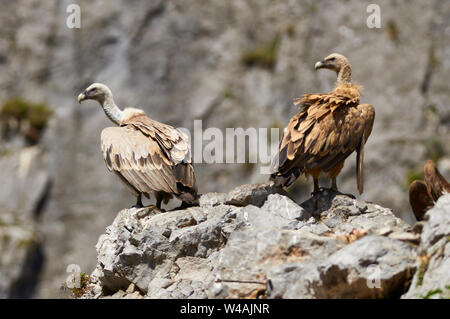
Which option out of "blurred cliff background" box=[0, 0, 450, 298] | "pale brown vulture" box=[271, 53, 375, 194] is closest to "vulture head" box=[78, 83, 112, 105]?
"pale brown vulture" box=[271, 53, 375, 194]

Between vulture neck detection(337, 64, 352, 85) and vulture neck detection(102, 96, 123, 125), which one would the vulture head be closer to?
vulture neck detection(102, 96, 123, 125)

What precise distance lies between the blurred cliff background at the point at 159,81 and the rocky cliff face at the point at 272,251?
13.4 metres

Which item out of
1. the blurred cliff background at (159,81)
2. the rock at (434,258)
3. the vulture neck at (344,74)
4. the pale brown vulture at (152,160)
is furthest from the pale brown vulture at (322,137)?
the blurred cliff background at (159,81)

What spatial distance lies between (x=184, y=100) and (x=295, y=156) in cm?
1613

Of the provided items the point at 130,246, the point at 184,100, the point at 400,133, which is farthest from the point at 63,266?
the point at 130,246

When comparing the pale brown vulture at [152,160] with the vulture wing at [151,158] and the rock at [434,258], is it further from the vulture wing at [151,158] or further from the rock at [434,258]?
the rock at [434,258]

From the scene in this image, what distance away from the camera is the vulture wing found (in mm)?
9320

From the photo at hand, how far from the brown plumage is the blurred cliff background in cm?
1349

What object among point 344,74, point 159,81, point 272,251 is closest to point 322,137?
point 344,74

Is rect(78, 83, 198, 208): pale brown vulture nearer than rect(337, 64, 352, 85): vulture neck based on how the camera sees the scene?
Yes

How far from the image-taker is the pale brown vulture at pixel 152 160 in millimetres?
9305

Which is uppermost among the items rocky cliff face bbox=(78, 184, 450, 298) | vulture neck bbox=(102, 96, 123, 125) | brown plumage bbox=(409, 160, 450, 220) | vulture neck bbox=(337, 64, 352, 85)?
vulture neck bbox=(337, 64, 352, 85)

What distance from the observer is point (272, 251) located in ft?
22.3
